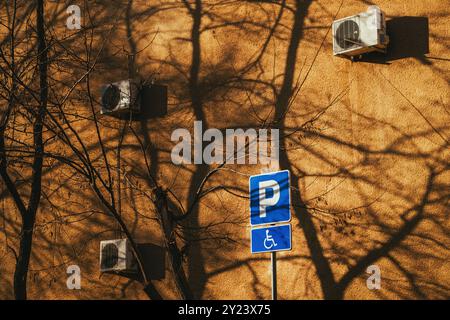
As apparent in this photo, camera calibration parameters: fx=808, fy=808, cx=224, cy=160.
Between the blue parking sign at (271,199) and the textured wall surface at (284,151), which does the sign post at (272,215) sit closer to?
the blue parking sign at (271,199)

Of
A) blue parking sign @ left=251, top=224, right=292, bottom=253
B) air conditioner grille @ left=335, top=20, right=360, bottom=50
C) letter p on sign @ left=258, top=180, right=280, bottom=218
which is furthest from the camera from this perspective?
air conditioner grille @ left=335, top=20, right=360, bottom=50

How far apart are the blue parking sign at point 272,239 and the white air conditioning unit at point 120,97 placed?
4.40m

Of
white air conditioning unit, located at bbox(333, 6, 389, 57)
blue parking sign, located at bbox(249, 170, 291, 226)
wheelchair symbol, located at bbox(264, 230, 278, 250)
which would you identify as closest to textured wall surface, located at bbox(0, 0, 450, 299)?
white air conditioning unit, located at bbox(333, 6, 389, 57)

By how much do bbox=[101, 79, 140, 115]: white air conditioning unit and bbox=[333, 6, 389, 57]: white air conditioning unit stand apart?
321 cm

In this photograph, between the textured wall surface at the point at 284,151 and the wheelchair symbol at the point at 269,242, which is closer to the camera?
the wheelchair symbol at the point at 269,242

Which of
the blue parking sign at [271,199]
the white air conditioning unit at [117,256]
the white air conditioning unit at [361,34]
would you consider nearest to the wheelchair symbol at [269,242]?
the blue parking sign at [271,199]

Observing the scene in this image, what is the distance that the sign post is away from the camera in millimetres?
8094

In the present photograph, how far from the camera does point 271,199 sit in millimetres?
8352

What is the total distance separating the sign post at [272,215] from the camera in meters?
8.09

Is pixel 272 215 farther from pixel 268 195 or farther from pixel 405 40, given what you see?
pixel 405 40

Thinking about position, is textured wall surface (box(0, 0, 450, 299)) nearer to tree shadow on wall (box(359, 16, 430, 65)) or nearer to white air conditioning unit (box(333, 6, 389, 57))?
tree shadow on wall (box(359, 16, 430, 65))

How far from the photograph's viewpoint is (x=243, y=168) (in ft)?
38.2

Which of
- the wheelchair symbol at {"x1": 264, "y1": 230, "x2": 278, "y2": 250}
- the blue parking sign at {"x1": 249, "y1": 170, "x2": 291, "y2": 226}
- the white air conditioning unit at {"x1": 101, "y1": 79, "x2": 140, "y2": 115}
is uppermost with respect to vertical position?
the white air conditioning unit at {"x1": 101, "y1": 79, "x2": 140, "y2": 115}
